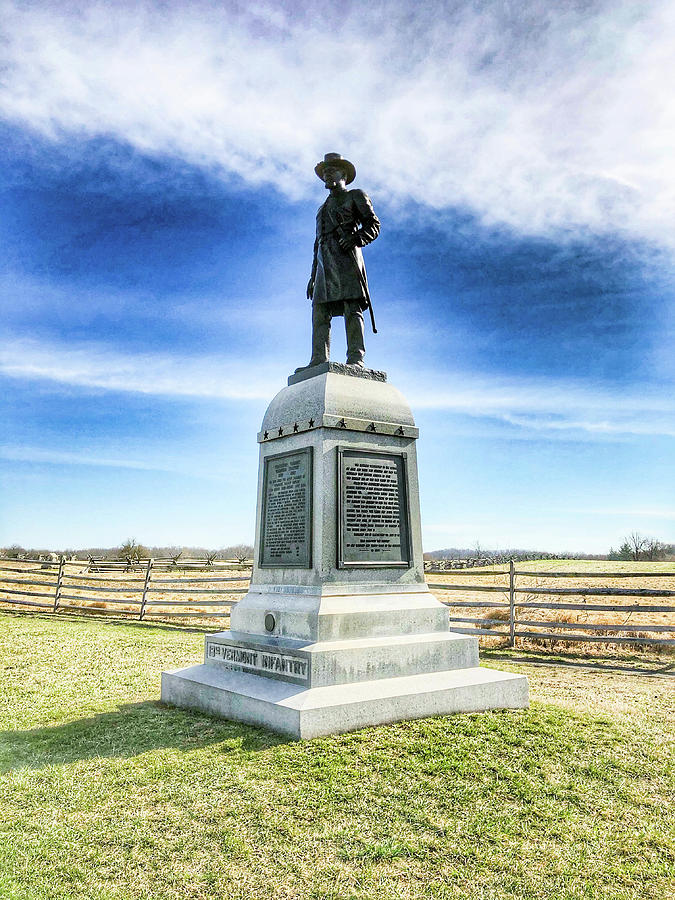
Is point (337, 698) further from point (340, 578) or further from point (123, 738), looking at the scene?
point (123, 738)

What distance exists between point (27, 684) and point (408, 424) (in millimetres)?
5554

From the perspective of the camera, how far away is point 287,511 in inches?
256

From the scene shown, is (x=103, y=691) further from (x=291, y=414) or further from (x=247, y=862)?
(x=247, y=862)

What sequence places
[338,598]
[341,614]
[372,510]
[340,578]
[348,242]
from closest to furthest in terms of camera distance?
[341,614], [338,598], [340,578], [372,510], [348,242]

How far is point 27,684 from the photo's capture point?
7355mm

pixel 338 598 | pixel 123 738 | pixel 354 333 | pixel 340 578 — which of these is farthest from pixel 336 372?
pixel 123 738

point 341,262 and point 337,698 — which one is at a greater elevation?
point 341,262

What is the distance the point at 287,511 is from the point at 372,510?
92 centimetres

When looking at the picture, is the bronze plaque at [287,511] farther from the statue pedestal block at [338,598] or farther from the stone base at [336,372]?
the stone base at [336,372]

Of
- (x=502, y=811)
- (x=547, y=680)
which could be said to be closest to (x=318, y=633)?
(x=502, y=811)

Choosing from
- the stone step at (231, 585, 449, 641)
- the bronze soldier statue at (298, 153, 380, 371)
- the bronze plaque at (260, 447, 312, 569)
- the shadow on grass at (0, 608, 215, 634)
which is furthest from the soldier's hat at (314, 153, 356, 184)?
the shadow on grass at (0, 608, 215, 634)

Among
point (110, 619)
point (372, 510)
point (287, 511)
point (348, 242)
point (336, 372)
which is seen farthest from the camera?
point (110, 619)

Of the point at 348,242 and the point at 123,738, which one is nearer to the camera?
the point at 123,738

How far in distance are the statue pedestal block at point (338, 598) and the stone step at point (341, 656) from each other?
0.5 inches
